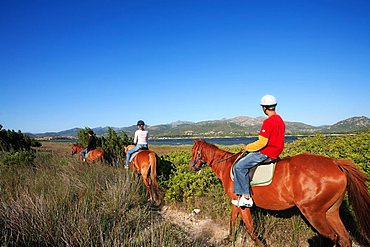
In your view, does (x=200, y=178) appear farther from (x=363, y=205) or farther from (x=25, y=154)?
(x=25, y=154)

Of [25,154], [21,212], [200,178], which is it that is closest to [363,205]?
[200,178]

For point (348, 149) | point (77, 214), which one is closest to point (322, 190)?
point (348, 149)

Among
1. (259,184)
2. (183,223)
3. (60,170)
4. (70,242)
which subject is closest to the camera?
(70,242)

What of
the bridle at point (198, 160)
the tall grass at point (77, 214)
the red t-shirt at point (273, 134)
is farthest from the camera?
the bridle at point (198, 160)

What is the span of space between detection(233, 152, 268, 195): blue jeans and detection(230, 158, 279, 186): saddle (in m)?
0.09

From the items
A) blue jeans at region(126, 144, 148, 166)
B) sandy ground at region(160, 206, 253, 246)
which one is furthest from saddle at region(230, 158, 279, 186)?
blue jeans at region(126, 144, 148, 166)

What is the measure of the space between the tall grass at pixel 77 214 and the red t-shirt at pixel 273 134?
243 centimetres

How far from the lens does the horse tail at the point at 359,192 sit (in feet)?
13.8

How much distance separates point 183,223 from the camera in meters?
6.67

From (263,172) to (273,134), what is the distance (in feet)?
2.61

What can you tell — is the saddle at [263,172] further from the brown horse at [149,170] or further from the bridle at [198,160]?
the brown horse at [149,170]

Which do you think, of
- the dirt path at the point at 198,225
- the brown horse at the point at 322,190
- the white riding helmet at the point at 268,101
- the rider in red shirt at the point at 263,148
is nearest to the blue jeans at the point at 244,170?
the rider in red shirt at the point at 263,148

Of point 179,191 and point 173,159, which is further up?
point 173,159

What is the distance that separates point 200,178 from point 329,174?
3.95 m
